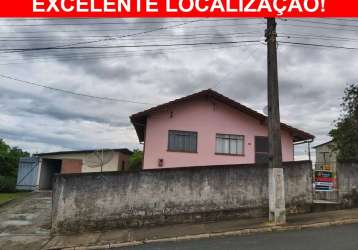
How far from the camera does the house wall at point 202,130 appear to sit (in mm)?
17000

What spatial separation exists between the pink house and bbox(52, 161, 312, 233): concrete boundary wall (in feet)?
15.3

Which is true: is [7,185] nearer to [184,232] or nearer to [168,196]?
[168,196]

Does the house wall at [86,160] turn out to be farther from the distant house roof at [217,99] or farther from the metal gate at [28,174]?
A: the distant house roof at [217,99]

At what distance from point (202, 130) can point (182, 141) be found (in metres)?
1.10

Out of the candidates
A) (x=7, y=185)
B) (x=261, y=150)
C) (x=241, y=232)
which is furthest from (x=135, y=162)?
(x=241, y=232)

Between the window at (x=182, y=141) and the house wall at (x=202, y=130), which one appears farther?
the window at (x=182, y=141)

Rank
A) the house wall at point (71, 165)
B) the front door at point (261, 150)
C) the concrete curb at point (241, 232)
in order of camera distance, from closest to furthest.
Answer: the concrete curb at point (241, 232), the front door at point (261, 150), the house wall at point (71, 165)

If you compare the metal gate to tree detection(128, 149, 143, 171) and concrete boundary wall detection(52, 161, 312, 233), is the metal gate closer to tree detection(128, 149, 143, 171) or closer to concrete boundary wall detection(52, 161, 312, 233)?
tree detection(128, 149, 143, 171)

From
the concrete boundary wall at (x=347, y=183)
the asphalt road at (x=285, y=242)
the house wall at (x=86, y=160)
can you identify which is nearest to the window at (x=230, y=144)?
→ the concrete boundary wall at (x=347, y=183)

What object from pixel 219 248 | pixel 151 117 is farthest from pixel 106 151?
pixel 219 248

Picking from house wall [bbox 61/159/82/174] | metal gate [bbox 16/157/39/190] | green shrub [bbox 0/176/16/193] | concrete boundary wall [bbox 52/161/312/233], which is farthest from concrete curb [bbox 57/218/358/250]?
metal gate [bbox 16/157/39/190]

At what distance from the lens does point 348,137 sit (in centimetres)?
2716

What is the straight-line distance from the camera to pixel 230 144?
17.8 meters

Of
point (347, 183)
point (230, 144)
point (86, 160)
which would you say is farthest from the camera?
point (86, 160)
